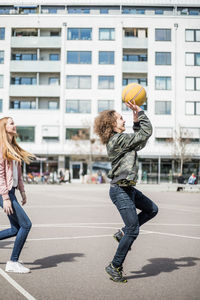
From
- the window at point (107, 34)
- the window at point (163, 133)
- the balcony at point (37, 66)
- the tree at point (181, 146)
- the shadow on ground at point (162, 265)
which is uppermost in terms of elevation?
the window at point (107, 34)

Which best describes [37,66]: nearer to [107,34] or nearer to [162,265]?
[107,34]

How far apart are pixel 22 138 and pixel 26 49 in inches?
446

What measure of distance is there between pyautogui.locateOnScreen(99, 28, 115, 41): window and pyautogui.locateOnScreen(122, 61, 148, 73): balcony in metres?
3.61

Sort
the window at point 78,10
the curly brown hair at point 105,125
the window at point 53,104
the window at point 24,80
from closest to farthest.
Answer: the curly brown hair at point 105,125
the window at point 53,104
the window at point 24,80
the window at point 78,10

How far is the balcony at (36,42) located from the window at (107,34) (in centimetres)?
519

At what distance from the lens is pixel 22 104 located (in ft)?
166

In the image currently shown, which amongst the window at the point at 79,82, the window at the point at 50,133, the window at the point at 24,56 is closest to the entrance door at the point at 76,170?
the window at the point at 50,133

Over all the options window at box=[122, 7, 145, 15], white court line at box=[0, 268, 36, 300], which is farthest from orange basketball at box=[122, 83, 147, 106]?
window at box=[122, 7, 145, 15]

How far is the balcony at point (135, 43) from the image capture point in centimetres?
5056

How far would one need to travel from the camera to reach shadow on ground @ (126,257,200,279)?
16.2ft

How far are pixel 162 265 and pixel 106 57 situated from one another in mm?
46871

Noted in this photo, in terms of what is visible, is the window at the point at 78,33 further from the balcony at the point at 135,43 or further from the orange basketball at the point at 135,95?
the orange basketball at the point at 135,95

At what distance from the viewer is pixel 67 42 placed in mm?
50750

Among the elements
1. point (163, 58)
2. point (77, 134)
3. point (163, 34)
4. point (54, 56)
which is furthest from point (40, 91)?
point (163, 34)
